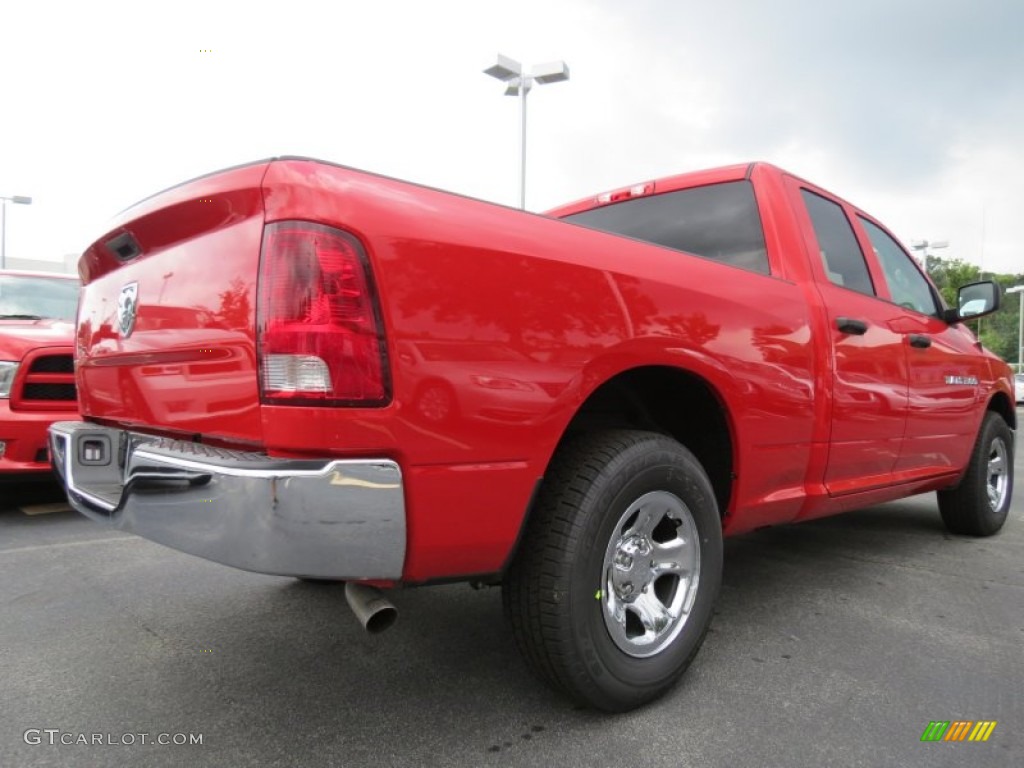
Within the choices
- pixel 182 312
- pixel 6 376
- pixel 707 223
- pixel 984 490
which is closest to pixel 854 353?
pixel 707 223

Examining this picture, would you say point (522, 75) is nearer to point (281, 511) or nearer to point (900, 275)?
point (900, 275)

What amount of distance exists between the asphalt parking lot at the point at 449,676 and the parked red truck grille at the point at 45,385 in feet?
3.41

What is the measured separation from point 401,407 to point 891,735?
65.7 inches

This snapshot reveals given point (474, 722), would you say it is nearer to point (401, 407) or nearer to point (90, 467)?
point (401, 407)

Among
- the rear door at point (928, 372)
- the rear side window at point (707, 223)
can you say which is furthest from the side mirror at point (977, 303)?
the rear side window at point (707, 223)

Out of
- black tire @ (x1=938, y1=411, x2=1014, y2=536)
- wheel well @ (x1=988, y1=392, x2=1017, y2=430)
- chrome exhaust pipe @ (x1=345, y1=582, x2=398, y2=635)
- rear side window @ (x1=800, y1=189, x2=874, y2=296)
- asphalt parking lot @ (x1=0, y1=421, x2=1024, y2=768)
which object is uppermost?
rear side window @ (x1=800, y1=189, x2=874, y2=296)

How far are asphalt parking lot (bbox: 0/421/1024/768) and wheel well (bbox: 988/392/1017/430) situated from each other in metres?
1.50

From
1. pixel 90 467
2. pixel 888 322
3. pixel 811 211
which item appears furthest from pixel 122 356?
pixel 888 322

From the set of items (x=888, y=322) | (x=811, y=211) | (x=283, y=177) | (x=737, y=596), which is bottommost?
(x=737, y=596)

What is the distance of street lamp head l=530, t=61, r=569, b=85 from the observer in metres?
11.8

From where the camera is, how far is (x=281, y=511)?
1.46 meters

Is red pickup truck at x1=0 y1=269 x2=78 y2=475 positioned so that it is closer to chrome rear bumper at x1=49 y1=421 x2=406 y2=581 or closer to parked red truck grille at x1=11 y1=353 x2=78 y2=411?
parked red truck grille at x1=11 y1=353 x2=78 y2=411

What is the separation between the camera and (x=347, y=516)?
149 centimetres

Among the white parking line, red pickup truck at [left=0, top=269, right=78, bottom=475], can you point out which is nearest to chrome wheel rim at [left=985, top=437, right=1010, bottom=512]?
the white parking line
